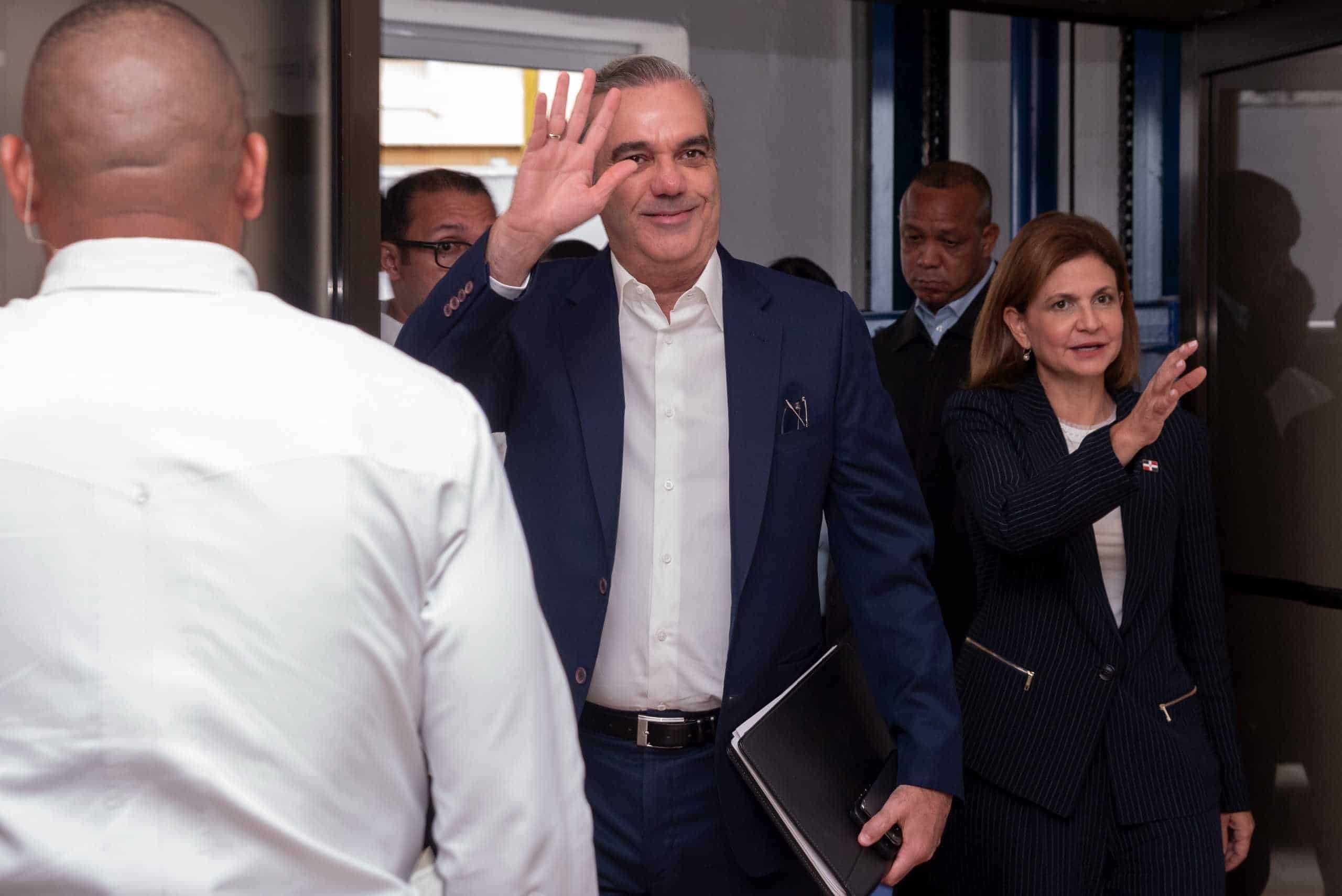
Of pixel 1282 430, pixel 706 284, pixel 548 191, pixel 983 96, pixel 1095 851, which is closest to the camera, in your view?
pixel 548 191

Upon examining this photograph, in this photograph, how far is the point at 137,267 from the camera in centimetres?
110

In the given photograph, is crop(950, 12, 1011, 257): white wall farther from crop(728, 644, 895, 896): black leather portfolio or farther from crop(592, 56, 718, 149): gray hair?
crop(728, 644, 895, 896): black leather portfolio

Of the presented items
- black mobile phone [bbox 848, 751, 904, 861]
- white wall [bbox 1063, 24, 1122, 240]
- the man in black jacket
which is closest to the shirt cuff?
black mobile phone [bbox 848, 751, 904, 861]

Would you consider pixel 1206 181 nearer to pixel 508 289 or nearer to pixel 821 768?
pixel 821 768

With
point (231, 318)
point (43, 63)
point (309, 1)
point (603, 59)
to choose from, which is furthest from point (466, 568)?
point (603, 59)

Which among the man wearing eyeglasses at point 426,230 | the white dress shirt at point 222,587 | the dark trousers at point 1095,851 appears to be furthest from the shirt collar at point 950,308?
the white dress shirt at point 222,587

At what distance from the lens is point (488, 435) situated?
3.91 feet

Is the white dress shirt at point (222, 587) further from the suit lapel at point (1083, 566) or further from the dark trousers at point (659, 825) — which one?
the suit lapel at point (1083, 566)

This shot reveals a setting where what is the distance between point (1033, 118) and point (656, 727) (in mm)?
3727

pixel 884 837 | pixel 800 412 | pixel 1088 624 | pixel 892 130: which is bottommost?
pixel 884 837

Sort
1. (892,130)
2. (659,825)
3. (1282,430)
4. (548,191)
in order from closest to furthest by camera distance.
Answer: (548,191)
(659,825)
(1282,430)
(892,130)

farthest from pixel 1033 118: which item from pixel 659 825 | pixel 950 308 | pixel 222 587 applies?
pixel 222 587

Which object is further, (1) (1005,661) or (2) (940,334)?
(2) (940,334)

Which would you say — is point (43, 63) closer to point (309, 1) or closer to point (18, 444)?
point (18, 444)
